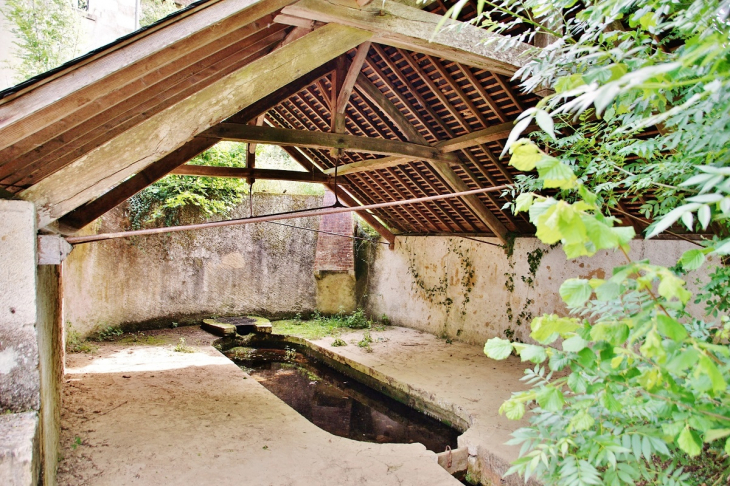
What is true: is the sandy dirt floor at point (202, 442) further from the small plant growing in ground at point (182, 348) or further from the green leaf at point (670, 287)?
the green leaf at point (670, 287)

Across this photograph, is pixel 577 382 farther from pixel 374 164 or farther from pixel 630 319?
pixel 374 164

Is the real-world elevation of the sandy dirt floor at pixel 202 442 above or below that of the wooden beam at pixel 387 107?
below

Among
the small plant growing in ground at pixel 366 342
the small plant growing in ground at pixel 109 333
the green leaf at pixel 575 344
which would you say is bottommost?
the small plant growing in ground at pixel 366 342

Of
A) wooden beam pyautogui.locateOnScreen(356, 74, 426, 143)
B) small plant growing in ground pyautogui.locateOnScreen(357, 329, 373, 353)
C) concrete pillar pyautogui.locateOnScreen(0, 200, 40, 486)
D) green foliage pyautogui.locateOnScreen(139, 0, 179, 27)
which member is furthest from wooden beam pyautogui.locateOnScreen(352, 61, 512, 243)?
green foliage pyautogui.locateOnScreen(139, 0, 179, 27)

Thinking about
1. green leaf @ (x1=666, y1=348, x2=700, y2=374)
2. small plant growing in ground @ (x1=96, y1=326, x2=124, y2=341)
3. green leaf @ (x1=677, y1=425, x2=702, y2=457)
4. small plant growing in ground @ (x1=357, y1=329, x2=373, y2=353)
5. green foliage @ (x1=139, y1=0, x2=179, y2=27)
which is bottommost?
small plant growing in ground @ (x1=357, y1=329, x2=373, y2=353)

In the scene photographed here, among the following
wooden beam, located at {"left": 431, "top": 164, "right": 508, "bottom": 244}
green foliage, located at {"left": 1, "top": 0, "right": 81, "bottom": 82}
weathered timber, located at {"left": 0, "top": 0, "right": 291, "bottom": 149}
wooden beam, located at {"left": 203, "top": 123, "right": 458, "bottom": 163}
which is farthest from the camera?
green foliage, located at {"left": 1, "top": 0, "right": 81, "bottom": 82}

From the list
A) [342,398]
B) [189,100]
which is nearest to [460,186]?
[342,398]

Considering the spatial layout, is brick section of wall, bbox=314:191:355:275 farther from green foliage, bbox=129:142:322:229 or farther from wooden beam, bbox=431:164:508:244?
wooden beam, bbox=431:164:508:244

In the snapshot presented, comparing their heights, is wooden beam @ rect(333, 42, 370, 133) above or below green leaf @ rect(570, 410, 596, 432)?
above

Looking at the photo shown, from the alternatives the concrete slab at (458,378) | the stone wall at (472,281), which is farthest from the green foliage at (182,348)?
the stone wall at (472,281)

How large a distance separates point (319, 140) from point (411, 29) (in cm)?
245

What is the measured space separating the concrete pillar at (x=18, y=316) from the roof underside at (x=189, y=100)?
182mm

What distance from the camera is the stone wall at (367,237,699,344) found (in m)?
6.19

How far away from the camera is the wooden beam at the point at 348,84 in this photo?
14.4 ft
